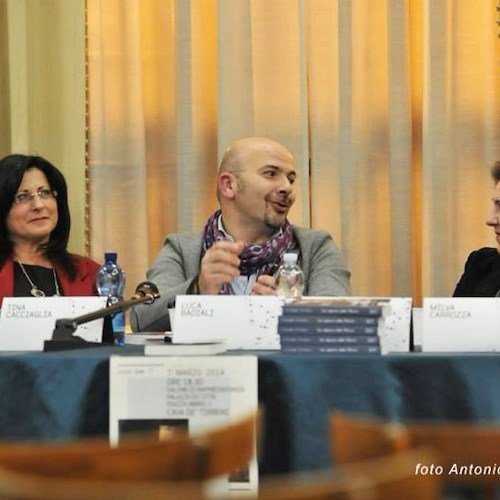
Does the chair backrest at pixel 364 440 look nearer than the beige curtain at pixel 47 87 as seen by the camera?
Yes

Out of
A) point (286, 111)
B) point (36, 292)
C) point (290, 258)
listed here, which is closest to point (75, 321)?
point (290, 258)

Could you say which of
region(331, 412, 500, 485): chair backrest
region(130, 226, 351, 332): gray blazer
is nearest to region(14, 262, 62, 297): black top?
region(130, 226, 351, 332): gray blazer

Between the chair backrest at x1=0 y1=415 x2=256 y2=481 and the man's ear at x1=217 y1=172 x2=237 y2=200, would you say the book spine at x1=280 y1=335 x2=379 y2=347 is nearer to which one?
the chair backrest at x1=0 y1=415 x2=256 y2=481

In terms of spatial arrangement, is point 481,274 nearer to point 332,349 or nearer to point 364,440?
point 332,349

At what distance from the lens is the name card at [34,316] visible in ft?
9.82

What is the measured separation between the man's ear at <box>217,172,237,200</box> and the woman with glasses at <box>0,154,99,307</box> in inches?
21.8

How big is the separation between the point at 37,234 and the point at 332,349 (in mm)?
1982

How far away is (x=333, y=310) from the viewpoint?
2.69 m

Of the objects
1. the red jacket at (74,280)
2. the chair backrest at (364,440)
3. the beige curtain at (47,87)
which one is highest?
the beige curtain at (47,87)

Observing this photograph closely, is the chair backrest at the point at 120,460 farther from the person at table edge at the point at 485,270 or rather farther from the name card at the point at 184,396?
the person at table edge at the point at 485,270

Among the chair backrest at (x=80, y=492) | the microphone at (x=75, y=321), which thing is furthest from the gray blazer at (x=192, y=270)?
the chair backrest at (x=80, y=492)

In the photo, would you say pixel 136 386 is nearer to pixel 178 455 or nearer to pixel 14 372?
pixel 14 372

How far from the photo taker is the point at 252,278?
157 inches

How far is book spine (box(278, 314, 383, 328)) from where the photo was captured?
2.67m
